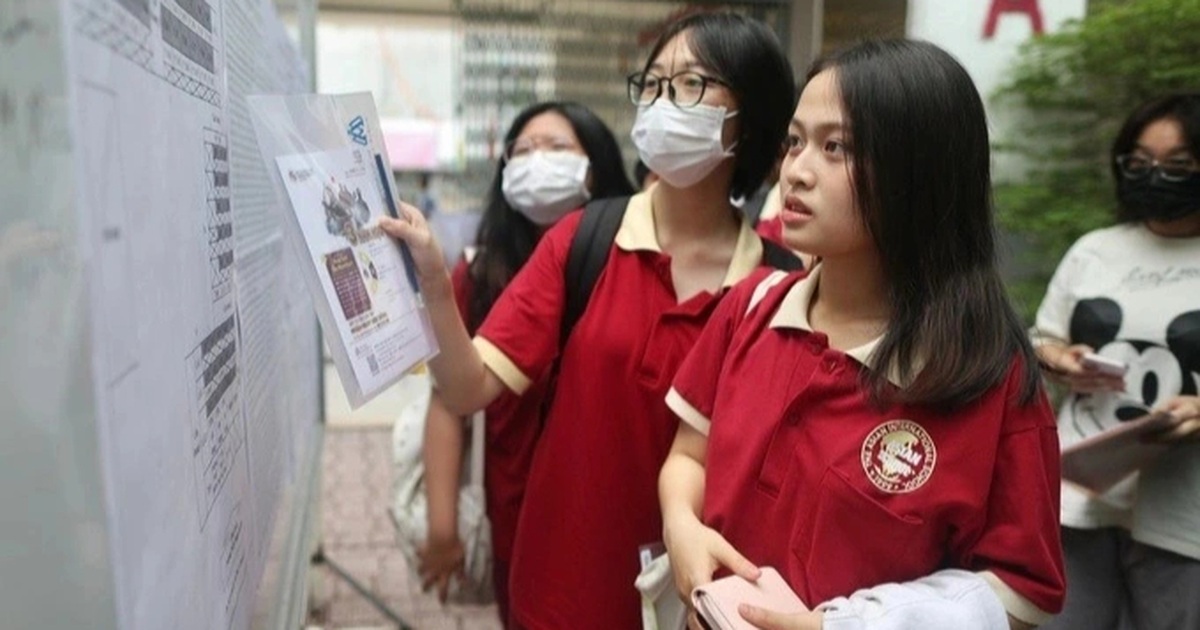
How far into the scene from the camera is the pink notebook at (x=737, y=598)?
108 centimetres

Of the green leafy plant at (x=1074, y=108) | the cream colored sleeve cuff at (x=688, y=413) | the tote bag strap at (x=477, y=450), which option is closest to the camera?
the cream colored sleeve cuff at (x=688, y=413)

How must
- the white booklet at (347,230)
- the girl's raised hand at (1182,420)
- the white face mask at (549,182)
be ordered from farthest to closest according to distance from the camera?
the white face mask at (549,182) → the girl's raised hand at (1182,420) → the white booklet at (347,230)

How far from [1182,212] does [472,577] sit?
1.80m

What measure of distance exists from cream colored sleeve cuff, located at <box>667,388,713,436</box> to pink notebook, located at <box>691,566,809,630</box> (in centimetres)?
28

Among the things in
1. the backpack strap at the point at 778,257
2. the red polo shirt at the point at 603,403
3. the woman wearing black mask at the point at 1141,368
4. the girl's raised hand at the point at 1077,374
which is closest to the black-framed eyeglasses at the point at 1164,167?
the woman wearing black mask at the point at 1141,368

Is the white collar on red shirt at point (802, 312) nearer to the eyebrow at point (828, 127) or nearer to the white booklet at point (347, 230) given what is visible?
the eyebrow at point (828, 127)

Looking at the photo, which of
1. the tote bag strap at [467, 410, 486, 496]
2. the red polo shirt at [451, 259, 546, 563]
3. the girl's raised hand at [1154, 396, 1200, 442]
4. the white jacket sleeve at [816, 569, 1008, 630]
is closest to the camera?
the white jacket sleeve at [816, 569, 1008, 630]

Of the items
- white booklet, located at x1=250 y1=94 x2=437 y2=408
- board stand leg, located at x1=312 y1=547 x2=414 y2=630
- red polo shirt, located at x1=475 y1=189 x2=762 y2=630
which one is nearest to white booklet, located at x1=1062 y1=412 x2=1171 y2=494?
red polo shirt, located at x1=475 y1=189 x2=762 y2=630

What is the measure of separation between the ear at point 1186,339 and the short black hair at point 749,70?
0.96 meters

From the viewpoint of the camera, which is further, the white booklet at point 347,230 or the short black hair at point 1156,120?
the short black hair at point 1156,120

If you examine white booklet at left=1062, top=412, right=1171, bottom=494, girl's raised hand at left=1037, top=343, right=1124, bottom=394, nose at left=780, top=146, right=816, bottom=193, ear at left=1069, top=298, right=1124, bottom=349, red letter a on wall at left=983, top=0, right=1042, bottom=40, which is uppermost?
red letter a on wall at left=983, top=0, right=1042, bottom=40

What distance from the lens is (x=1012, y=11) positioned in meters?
2.95

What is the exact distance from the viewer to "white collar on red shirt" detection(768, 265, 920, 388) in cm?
118

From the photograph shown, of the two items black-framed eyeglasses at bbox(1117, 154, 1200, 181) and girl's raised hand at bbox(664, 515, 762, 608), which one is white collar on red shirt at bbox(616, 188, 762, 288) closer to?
girl's raised hand at bbox(664, 515, 762, 608)
